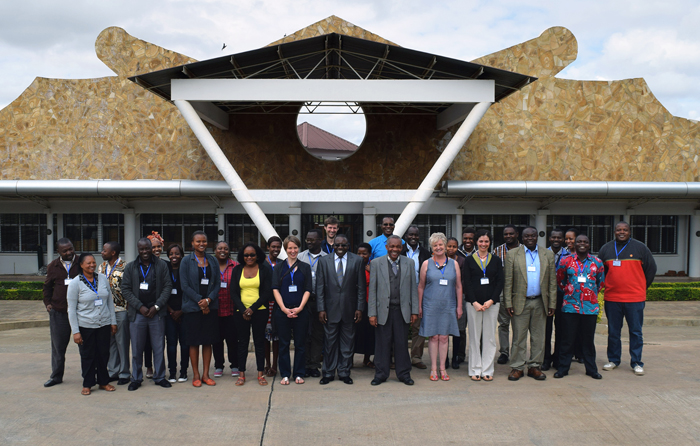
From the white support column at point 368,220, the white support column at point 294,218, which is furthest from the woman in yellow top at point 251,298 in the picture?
the white support column at point 368,220

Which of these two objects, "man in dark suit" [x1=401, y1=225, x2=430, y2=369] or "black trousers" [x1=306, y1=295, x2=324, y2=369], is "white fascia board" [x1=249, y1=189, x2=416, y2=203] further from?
"black trousers" [x1=306, y1=295, x2=324, y2=369]

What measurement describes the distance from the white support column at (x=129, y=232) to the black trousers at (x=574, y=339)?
1664cm

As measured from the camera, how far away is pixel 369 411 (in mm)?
5543

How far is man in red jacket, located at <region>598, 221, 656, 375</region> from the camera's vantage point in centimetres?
693

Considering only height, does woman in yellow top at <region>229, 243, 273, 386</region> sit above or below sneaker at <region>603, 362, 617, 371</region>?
above

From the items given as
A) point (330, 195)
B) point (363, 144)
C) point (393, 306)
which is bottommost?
point (393, 306)

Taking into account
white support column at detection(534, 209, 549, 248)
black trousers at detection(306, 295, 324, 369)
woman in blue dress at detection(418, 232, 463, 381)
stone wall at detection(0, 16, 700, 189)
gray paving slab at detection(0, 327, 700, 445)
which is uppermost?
stone wall at detection(0, 16, 700, 189)

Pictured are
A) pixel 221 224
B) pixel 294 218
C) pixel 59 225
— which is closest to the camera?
pixel 294 218

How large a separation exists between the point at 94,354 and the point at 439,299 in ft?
14.0

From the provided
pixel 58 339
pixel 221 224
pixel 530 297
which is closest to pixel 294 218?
pixel 221 224

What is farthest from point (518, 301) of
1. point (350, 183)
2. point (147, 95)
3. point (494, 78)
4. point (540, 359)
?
point (147, 95)

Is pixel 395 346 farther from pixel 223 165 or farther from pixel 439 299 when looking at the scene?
pixel 223 165

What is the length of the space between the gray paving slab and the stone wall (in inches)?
473

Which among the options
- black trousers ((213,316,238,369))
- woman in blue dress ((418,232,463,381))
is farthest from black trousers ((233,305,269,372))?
woman in blue dress ((418,232,463,381))
